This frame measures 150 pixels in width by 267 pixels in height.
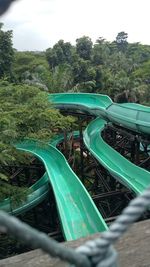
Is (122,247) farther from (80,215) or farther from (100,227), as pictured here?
(80,215)

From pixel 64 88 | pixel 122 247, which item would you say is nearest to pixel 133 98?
pixel 64 88

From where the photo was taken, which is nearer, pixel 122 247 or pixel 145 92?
pixel 122 247

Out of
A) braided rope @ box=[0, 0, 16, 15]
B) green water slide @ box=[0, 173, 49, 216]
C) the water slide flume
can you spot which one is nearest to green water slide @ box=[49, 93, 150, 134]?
the water slide flume

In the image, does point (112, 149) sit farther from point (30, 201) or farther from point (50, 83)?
point (50, 83)

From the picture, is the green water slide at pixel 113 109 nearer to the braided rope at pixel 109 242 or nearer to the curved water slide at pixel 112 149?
the curved water slide at pixel 112 149

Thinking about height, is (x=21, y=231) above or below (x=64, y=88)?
above

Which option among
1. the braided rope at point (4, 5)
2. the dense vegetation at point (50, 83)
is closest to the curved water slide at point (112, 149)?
the dense vegetation at point (50, 83)
